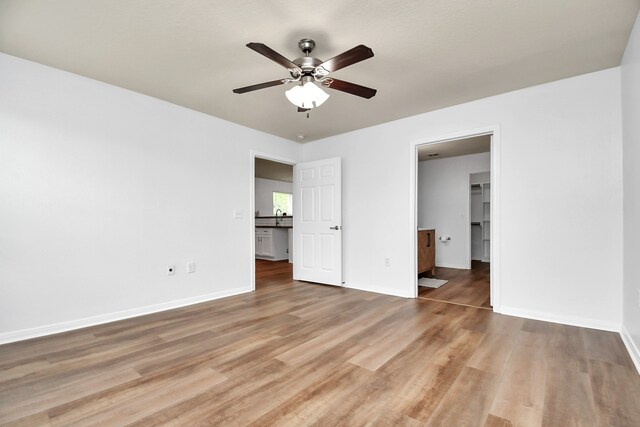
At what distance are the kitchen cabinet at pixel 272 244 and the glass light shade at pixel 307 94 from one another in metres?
5.50

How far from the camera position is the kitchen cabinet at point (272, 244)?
25.1 ft

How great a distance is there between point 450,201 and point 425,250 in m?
1.96

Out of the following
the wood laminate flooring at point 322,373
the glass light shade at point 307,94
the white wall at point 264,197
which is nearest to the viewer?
the wood laminate flooring at point 322,373

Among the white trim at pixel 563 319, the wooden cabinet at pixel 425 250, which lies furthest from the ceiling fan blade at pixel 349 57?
the wooden cabinet at pixel 425 250

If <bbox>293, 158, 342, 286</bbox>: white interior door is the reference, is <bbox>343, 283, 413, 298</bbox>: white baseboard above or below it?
below

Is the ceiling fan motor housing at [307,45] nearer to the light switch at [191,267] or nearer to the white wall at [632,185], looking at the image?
the white wall at [632,185]

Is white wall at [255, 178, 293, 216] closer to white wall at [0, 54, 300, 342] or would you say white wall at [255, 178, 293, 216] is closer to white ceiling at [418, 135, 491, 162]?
white ceiling at [418, 135, 491, 162]

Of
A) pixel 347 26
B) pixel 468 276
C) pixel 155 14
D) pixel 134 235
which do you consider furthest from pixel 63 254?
pixel 468 276

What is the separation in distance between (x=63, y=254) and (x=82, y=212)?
1.36ft

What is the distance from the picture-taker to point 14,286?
2535 millimetres

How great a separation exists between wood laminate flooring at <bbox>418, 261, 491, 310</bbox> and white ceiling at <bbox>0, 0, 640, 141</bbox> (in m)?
2.46

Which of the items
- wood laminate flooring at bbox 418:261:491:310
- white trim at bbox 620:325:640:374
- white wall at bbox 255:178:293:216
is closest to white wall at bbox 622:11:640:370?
white trim at bbox 620:325:640:374

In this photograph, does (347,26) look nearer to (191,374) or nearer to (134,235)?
(191,374)

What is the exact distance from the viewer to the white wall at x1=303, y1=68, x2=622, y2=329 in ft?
8.97
